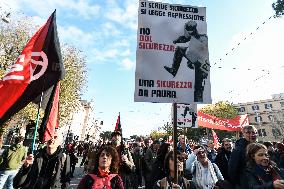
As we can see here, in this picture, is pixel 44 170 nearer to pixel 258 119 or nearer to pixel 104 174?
pixel 104 174

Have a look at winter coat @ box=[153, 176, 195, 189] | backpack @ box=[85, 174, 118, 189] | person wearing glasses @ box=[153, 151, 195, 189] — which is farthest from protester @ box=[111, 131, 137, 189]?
backpack @ box=[85, 174, 118, 189]

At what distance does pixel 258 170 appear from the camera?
3.45 meters

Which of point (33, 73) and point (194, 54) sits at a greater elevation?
point (194, 54)

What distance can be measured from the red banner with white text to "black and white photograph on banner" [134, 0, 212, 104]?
8.51m

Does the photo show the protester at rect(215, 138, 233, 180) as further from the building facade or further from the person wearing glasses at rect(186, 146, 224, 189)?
the building facade

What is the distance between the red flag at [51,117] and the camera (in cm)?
528

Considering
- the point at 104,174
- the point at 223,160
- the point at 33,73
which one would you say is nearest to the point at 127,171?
the point at 104,174

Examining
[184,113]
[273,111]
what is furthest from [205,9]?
[273,111]

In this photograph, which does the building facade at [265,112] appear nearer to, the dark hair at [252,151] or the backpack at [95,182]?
the dark hair at [252,151]

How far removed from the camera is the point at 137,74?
163 inches

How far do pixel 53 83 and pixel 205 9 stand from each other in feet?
9.81

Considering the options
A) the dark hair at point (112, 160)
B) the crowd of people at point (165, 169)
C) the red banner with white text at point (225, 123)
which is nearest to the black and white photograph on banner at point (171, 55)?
the dark hair at point (112, 160)

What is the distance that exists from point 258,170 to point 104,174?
1970mm

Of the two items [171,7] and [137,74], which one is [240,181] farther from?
[171,7]
